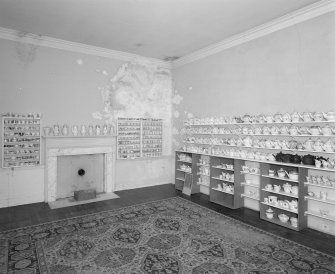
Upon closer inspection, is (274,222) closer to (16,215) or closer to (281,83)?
(281,83)

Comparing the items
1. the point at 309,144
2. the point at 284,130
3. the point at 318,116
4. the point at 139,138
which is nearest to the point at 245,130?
the point at 284,130

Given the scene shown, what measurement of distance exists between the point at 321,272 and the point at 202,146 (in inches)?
152

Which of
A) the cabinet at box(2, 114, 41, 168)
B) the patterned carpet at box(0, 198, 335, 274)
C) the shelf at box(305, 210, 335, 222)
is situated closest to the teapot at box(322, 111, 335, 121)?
the shelf at box(305, 210, 335, 222)

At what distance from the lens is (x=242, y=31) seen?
516cm

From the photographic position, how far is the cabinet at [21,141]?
16.7ft

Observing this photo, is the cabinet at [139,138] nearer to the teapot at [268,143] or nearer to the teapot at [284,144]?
the teapot at [268,143]

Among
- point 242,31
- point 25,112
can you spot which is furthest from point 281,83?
point 25,112

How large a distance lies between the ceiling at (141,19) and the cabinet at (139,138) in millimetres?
2035

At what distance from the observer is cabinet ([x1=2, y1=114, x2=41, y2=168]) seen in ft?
16.7

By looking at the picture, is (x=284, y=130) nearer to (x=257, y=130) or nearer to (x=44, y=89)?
(x=257, y=130)

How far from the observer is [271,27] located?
4.72 m

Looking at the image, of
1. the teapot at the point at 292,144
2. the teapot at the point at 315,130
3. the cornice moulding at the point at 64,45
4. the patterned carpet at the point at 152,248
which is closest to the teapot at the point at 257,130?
the teapot at the point at 292,144

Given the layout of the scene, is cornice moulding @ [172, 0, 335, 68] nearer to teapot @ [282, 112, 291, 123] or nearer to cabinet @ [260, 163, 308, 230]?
teapot @ [282, 112, 291, 123]

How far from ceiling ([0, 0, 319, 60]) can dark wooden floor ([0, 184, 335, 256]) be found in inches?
145
